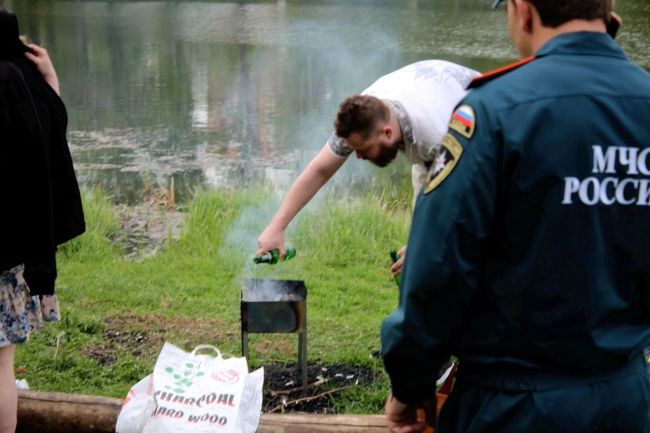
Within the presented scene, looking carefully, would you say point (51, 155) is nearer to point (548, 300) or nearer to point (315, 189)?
point (315, 189)

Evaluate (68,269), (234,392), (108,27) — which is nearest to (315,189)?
(234,392)

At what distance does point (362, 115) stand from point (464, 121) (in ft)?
3.77

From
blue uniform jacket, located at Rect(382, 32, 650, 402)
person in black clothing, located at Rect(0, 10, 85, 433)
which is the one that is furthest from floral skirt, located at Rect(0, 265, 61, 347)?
blue uniform jacket, located at Rect(382, 32, 650, 402)

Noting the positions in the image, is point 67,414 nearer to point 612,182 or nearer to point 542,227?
point 542,227

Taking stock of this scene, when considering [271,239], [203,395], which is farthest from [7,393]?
[271,239]

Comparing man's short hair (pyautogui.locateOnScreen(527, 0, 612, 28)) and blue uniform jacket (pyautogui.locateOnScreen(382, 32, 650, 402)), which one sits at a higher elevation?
man's short hair (pyautogui.locateOnScreen(527, 0, 612, 28))

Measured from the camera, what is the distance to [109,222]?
6781 mm

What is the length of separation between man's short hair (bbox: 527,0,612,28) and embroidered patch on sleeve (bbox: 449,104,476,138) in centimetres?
24

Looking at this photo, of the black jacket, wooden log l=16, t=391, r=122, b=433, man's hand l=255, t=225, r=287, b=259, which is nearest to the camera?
→ the black jacket

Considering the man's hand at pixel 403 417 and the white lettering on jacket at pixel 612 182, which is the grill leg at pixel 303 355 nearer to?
the man's hand at pixel 403 417

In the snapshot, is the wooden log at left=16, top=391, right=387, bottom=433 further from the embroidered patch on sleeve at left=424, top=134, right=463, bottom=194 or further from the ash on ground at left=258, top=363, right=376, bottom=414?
the embroidered patch on sleeve at left=424, top=134, right=463, bottom=194

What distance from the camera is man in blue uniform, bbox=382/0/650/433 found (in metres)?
1.75

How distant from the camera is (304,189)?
11.1ft

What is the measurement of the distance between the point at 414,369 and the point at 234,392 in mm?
1422
